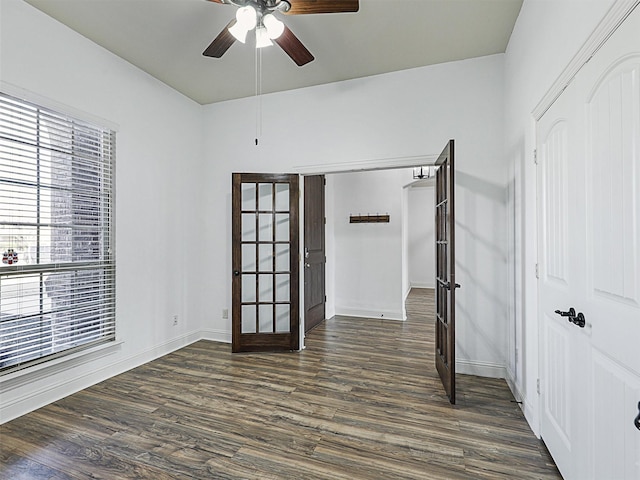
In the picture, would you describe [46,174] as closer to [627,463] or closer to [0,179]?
[0,179]

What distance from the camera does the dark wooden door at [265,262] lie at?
12.8 feet

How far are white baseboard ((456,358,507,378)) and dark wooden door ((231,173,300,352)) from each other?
172cm

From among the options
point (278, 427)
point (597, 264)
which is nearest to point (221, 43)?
point (597, 264)

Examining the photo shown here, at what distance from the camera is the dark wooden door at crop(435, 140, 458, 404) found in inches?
104

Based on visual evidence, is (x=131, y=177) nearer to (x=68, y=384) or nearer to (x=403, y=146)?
(x=68, y=384)

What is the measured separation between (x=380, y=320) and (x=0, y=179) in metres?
4.63

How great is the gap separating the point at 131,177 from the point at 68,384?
193cm

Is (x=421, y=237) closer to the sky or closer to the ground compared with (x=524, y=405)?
closer to the sky

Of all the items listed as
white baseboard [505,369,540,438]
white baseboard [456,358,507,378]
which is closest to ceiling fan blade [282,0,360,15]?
white baseboard [505,369,540,438]

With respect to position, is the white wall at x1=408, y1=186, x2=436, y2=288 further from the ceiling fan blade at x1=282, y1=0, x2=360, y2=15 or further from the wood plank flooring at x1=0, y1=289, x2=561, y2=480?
the ceiling fan blade at x1=282, y1=0, x2=360, y2=15

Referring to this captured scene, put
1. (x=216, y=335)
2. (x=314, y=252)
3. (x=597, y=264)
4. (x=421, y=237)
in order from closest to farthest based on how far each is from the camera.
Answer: (x=597, y=264)
(x=216, y=335)
(x=314, y=252)
(x=421, y=237)

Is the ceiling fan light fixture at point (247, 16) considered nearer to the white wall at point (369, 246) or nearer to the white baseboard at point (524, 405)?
the white baseboard at point (524, 405)

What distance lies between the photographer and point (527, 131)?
7.83 feet

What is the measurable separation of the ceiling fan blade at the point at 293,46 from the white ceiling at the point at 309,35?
1.07 feet
